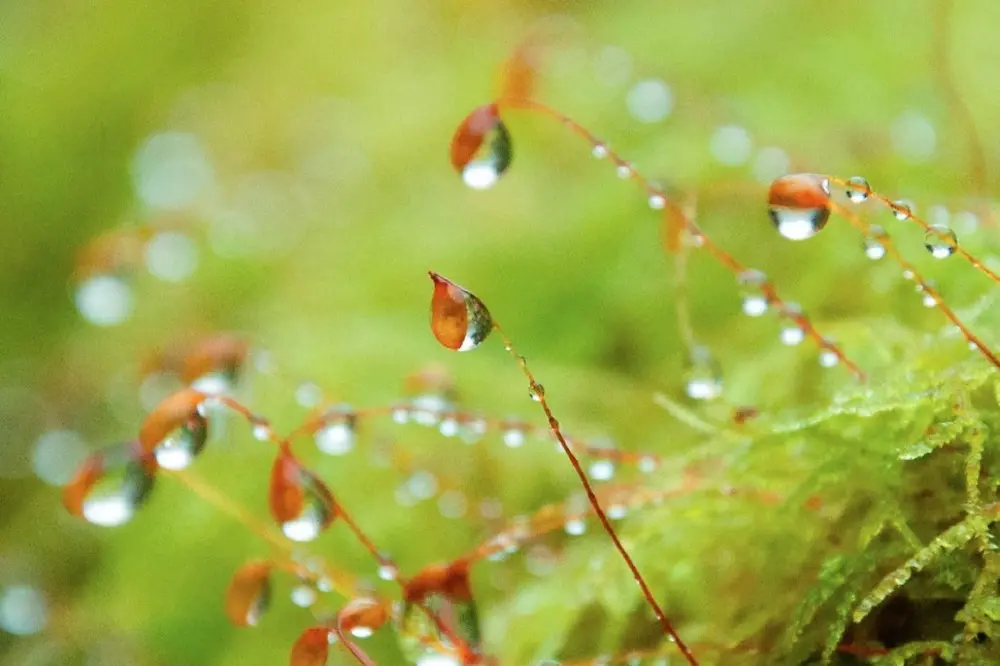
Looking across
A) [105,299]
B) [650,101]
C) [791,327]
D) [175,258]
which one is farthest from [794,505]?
[175,258]

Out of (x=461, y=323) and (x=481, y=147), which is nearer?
(x=461, y=323)

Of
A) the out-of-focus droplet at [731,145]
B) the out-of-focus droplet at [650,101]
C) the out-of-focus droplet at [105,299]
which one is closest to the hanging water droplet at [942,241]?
the out-of-focus droplet at [731,145]

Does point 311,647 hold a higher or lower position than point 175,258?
higher

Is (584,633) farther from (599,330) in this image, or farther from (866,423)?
(599,330)

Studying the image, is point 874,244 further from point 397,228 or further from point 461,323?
point 397,228

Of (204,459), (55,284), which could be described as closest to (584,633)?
(204,459)

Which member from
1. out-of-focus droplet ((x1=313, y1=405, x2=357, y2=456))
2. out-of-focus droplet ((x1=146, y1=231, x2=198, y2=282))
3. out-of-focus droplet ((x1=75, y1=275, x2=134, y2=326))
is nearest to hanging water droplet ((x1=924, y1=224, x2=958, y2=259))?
out-of-focus droplet ((x1=313, y1=405, x2=357, y2=456))
